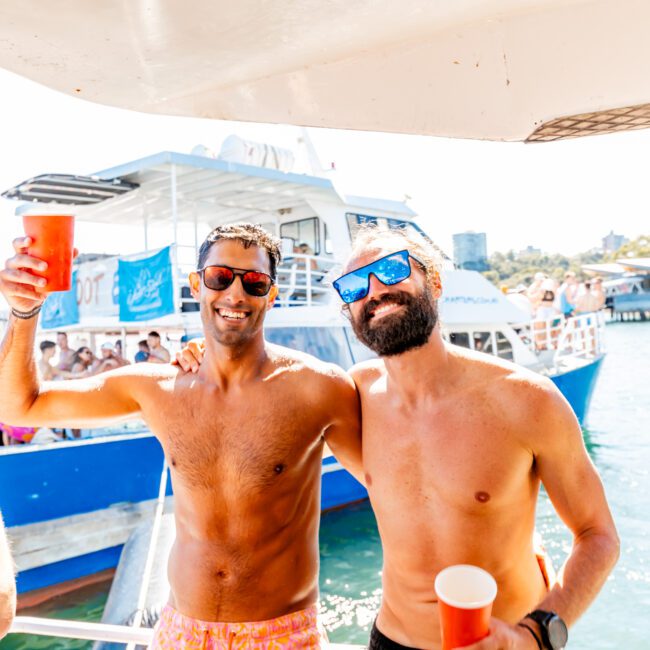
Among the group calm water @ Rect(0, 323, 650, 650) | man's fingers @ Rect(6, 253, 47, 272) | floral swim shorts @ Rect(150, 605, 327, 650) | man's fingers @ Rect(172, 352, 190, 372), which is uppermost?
man's fingers @ Rect(6, 253, 47, 272)

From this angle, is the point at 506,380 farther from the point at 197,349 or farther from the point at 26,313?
the point at 26,313

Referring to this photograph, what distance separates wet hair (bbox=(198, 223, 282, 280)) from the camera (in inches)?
81.0

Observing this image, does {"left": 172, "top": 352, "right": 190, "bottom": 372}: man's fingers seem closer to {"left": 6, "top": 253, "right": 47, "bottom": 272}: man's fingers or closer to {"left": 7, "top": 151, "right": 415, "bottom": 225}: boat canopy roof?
{"left": 6, "top": 253, "right": 47, "bottom": 272}: man's fingers

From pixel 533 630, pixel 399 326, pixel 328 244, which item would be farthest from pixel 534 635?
pixel 328 244

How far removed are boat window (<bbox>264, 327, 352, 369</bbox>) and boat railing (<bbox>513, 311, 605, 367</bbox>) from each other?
16.0 feet

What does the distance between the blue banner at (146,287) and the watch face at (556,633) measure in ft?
25.5

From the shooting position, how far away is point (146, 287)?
876 centimetres

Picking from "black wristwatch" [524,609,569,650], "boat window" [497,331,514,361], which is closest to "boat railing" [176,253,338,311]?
"boat window" [497,331,514,361]

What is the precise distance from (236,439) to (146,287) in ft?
23.7

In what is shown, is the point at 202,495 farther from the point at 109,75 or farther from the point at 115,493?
the point at 115,493

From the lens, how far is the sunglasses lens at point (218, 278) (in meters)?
2.00

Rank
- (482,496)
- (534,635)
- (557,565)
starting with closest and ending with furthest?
1. (534,635)
2. (482,496)
3. (557,565)

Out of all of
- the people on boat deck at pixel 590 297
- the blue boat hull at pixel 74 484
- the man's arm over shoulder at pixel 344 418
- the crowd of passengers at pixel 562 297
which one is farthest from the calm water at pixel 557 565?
the man's arm over shoulder at pixel 344 418

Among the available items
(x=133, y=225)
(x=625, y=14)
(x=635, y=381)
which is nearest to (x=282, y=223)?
(x=133, y=225)
